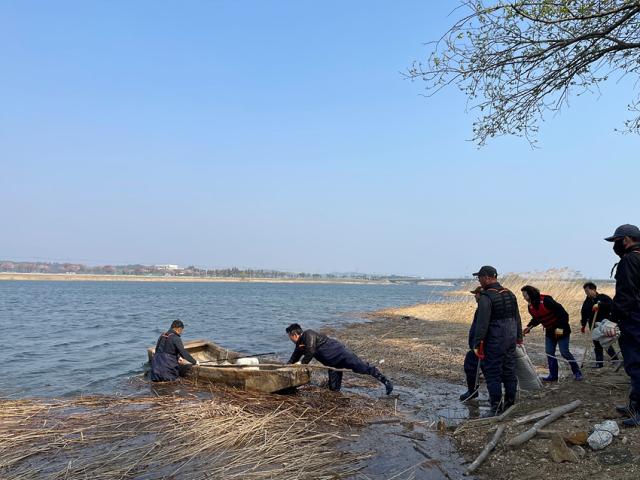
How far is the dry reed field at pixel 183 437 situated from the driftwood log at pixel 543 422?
187 cm

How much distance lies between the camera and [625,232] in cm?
550

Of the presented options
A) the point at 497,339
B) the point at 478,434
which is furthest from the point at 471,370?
the point at 478,434

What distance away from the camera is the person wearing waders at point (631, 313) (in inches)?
203

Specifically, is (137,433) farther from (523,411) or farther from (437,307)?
(437,307)

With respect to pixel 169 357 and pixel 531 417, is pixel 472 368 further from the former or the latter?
pixel 169 357

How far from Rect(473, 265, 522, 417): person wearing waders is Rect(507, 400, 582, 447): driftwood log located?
1.11 m

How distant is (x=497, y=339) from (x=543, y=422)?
5.30ft

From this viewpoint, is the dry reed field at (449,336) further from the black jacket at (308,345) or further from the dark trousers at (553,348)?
the black jacket at (308,345)

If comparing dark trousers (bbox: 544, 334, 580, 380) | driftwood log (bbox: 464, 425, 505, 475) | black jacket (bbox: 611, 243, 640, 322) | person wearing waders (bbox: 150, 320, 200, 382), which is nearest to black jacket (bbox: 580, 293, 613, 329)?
dark trousers (bbox: 544, 334, 580, 380)

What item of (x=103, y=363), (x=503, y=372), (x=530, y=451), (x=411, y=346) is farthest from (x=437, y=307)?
(x=530, y=451)

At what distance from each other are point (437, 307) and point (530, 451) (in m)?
26.1

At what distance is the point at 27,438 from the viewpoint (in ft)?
20.9

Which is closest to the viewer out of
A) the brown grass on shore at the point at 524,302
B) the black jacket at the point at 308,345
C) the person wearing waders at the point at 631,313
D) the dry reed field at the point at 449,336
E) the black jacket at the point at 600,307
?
the person wearing waders at the point at 631,313

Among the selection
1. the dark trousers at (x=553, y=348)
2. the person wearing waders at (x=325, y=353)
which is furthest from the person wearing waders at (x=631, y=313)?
the person wearing waders at (x=325, y=353)
